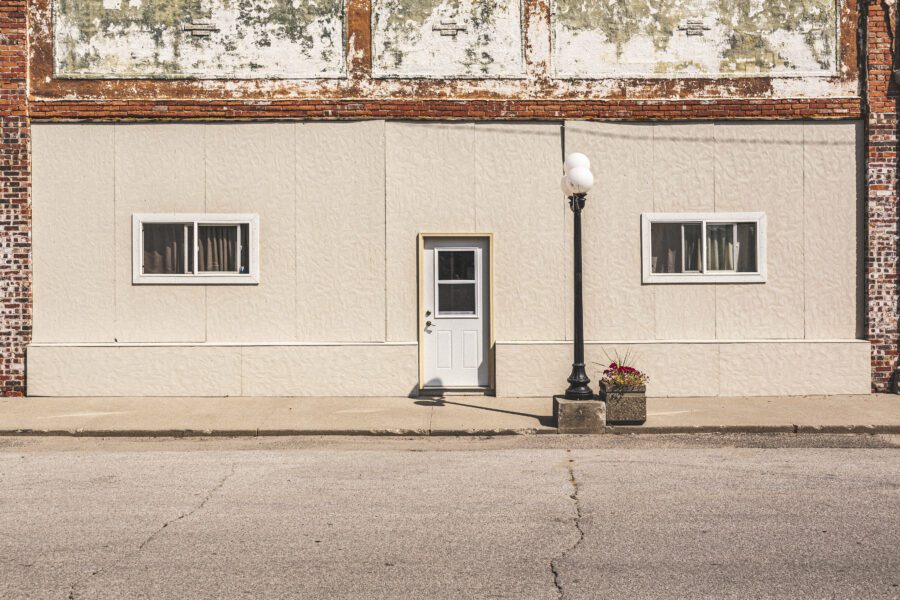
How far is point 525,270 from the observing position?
1234 cm

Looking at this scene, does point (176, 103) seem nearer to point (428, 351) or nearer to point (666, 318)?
point (428, 351)

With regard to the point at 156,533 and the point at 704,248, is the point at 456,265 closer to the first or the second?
the point at 704,248

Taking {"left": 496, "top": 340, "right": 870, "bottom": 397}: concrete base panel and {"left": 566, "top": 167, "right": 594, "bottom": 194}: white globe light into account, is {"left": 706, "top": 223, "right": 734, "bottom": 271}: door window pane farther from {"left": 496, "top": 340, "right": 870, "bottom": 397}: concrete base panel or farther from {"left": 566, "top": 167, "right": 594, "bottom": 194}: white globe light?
{"left": 566, "top": 167, "right": 594, "bottom": 194}: white globe light

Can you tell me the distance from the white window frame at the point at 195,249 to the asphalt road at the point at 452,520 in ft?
11.3

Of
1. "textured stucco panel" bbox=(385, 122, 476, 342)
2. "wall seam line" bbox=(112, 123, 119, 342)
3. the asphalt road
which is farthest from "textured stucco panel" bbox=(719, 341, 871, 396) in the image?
"wall seam line" bbox=(112, 123, 119, 342)

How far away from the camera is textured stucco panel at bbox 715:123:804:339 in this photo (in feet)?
40.6

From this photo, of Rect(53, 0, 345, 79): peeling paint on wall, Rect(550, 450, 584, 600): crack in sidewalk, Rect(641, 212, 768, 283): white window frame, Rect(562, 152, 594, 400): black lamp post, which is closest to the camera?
Rect(550, 450, 584, 600): crack in sidewalk

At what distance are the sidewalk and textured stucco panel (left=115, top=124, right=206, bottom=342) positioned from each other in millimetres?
1058

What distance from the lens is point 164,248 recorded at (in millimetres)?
12328

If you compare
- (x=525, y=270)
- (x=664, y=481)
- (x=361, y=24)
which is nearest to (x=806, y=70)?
(x=525, y=270)

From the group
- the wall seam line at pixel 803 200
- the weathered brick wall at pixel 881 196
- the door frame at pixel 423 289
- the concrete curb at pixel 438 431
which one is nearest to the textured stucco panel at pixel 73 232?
the concrete curb at pixel 438 431

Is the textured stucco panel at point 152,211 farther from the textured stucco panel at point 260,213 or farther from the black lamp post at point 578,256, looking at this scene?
the black lamp post at point 578,256

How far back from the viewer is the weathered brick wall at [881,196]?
40.1ft

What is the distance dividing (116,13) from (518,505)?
9.70 metres
